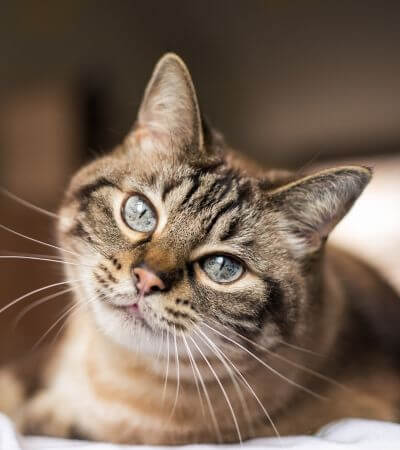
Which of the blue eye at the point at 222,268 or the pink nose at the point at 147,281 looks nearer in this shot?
the pink nose at the point at 147,281

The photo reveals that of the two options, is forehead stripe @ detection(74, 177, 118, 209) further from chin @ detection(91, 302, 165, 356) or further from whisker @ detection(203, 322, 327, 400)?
whisker @ detection(203, 322, 327, 400)

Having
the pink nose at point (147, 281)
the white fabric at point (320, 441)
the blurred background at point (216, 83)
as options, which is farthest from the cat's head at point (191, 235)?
the blurred background at point (216, 83)

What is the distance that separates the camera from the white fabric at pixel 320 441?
1077 mm

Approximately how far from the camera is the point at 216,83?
135 inches

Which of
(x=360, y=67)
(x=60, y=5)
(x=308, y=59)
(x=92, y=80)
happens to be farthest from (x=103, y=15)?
(x=360, y=67)

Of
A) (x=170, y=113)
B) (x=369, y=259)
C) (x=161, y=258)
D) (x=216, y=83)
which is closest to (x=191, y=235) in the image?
(x=161, y=258)

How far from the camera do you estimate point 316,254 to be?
53.0 inches

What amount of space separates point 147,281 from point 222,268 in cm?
20

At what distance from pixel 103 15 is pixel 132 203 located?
2.19 metres

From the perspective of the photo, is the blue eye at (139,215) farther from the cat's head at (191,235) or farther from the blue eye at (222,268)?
the blue eye at (222,268)

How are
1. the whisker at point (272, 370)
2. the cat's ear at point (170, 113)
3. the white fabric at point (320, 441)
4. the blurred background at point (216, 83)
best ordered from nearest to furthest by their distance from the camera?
the white fabric at point (320, 441), the whisker at point (272, 370), the cat's ear at point (170, 113), the blurred background at point (216, 83)

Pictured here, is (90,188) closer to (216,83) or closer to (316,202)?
(316,202)

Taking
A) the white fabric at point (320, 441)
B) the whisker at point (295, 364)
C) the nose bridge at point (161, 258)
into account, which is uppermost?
the nose bridge at point (161, 258)

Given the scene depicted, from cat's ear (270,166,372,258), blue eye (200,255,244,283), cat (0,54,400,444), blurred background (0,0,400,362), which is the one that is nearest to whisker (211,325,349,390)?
cat (0,54,400,444)
